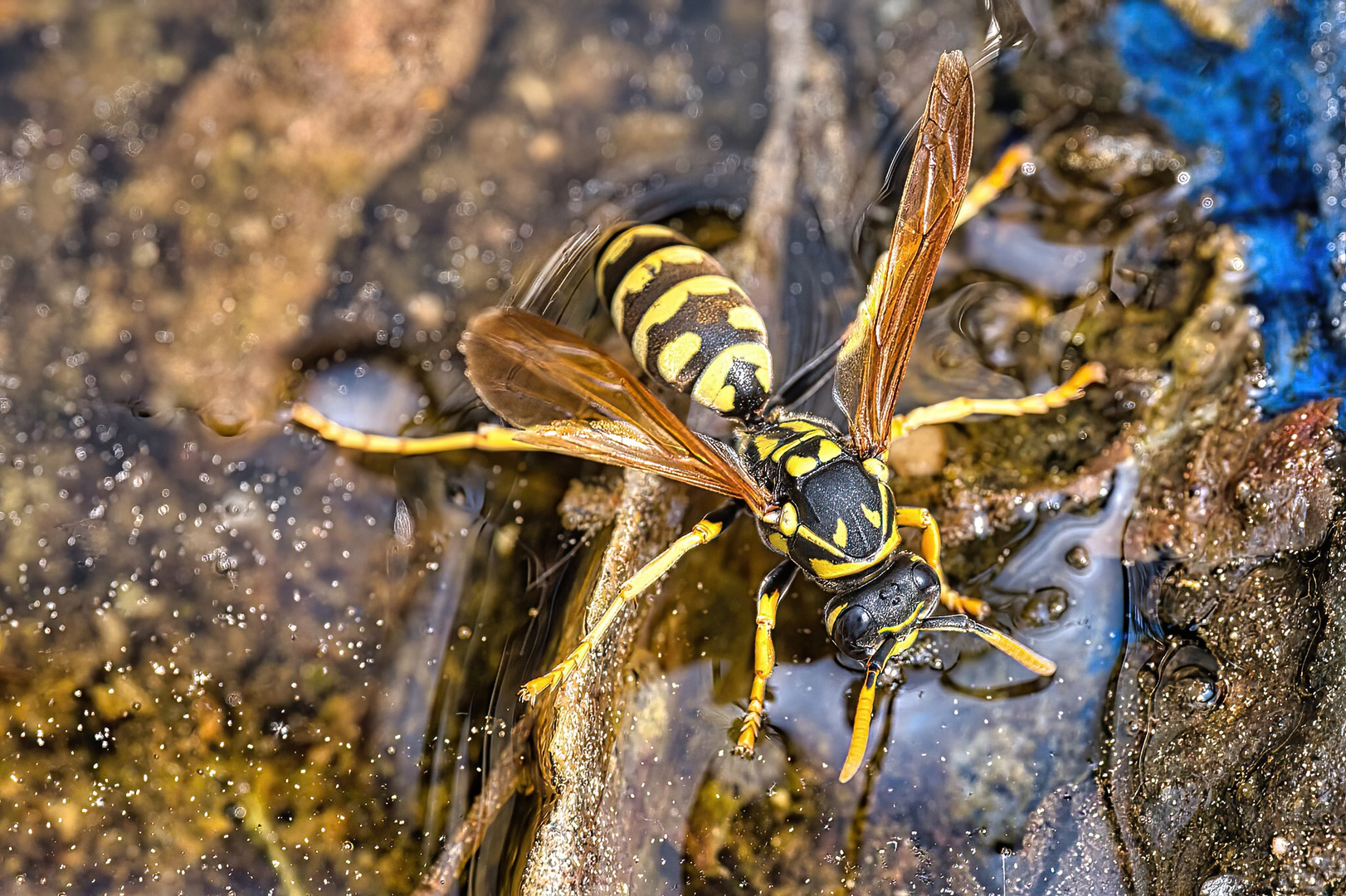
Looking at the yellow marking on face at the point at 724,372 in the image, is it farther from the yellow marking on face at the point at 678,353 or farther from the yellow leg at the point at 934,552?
the yellow leg at the point at 934,552

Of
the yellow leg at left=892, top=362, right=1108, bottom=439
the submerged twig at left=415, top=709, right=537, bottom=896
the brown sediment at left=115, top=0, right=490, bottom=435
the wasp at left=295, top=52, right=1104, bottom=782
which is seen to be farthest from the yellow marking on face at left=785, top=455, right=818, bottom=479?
the brown sediment at left=115, top=0, right=490, bottom=435

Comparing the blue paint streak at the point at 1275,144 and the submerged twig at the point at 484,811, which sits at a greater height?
the blue paint streak at the point at 1275,144

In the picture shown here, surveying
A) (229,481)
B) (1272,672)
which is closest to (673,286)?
(229,481)

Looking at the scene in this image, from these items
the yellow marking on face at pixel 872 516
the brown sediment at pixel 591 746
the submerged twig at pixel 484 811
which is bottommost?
the submerged twig at pixel 484 811

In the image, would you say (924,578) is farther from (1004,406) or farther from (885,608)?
(1004,406)

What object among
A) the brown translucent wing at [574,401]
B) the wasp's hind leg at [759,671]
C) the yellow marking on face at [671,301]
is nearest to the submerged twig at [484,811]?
the wasp's hind leg at [759,671]

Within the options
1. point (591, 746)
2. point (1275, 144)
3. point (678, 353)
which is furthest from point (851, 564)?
point (1275, 144)

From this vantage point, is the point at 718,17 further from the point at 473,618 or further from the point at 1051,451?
the point at 473,618
